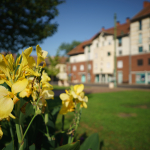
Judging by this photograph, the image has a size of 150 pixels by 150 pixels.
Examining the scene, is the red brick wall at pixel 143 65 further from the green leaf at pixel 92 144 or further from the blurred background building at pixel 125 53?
the green leaf at pixel 92 144

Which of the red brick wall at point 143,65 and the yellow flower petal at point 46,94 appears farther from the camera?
the red brick wall at point 143,65

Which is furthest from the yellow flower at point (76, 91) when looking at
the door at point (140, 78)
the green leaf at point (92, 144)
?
the door at point (140, 78)

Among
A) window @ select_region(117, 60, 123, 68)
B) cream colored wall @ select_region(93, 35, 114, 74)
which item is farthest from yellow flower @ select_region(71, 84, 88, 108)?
window @ select_region(117, 60, 123, 68)

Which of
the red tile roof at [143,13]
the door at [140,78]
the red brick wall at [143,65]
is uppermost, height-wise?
the red tile roof at [143,13]

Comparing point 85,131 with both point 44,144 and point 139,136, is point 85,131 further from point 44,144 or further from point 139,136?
point 44,144

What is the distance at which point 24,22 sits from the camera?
564 centimetres

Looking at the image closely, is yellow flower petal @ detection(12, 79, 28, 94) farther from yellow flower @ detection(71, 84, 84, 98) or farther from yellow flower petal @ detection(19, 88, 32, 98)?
yellow flower @ detection(71, 84, 84, 98)

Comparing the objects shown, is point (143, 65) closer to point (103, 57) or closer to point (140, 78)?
point (140, 78)

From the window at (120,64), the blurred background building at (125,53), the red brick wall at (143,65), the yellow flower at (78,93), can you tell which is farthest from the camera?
the window at (120,64)

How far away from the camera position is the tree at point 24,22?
5145 millimetres

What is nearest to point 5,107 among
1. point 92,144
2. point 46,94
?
point 46,94

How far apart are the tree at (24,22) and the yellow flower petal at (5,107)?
5534 mm

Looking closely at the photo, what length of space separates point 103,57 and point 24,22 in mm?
21187

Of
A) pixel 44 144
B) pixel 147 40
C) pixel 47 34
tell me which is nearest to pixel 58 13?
pixel 47 34
